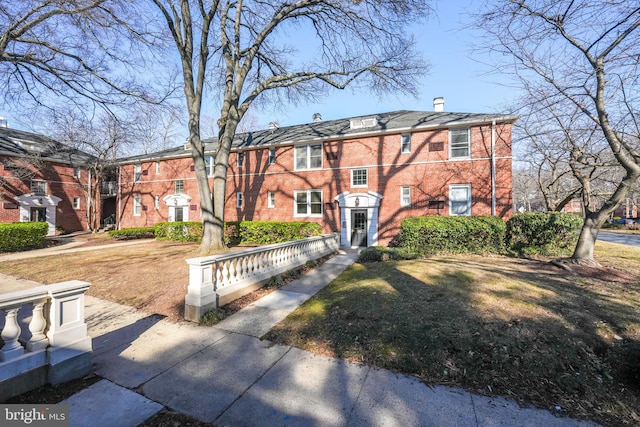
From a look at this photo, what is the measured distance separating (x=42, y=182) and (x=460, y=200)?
32.9 metres

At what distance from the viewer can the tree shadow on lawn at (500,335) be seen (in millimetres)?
2906

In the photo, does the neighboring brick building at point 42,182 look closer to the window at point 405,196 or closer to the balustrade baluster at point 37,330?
the window at point 405,196

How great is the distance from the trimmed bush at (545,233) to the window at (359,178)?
749cm

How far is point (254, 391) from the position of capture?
2879 mm

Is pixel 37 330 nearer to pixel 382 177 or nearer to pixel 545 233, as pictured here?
pixel 382 177

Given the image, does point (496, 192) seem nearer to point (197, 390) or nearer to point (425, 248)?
point (425, 248)

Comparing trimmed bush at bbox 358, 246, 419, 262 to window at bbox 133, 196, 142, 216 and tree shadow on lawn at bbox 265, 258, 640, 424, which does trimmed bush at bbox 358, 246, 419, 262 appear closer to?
tree shadow on lawn at bbox 265, 258, 640, 424

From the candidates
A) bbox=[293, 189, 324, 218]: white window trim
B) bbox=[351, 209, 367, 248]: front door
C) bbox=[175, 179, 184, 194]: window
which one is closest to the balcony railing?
bbox=[175, 179, 184, 194]: window

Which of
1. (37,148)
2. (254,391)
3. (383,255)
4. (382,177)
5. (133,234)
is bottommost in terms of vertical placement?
(254,391)

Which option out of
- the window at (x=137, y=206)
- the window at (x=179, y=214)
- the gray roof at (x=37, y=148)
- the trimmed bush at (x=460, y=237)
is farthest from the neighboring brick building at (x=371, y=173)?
the gray roof at (x=37, y=148)

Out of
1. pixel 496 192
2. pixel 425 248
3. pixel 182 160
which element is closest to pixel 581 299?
pixel 425 248

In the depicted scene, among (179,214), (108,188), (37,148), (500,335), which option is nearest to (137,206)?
(179,214)

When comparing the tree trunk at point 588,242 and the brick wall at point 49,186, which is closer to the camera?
the tree trunk at point 588,242

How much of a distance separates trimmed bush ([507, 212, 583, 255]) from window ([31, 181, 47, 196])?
34.5 meters
